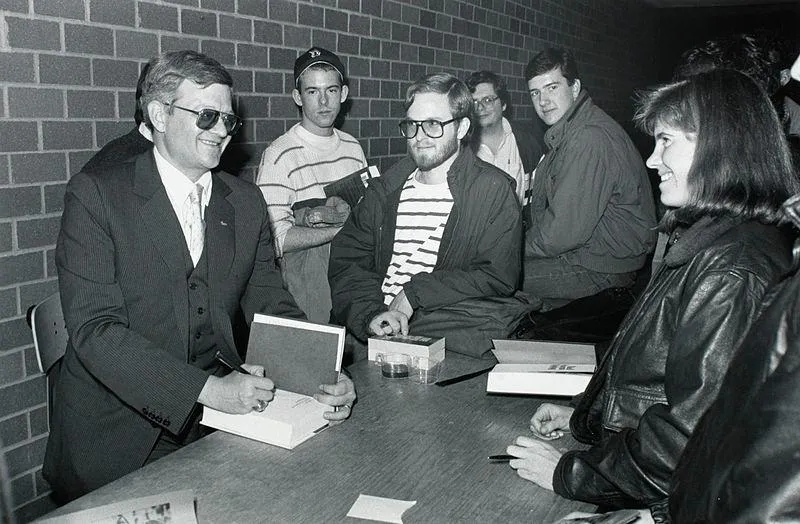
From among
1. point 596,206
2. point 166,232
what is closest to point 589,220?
point 596,206

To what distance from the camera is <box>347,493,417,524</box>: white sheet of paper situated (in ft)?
4.94

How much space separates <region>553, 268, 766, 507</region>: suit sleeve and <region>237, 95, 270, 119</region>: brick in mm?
2844

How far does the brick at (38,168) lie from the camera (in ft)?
9.09

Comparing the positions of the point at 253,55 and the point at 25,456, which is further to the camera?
the point at 253,55

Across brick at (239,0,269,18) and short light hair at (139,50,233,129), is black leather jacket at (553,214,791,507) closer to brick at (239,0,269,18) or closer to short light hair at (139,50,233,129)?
short light hair at (139,50,233,129)

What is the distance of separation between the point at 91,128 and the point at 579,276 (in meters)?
2.31

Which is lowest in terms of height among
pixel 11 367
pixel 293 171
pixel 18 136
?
pixel 11 367

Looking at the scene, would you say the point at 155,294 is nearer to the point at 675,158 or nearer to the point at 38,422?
the point at 38,422

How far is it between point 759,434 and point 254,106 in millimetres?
3419

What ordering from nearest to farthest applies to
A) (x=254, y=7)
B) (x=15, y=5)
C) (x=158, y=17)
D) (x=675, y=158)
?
(x=675, y=158) → (x=15, y=5) → (x=158, y=17) → (x=254, y=7)

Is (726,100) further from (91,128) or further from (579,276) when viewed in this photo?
(91,128)

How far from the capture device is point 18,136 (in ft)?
9.05

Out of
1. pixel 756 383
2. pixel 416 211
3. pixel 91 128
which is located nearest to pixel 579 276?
pixel 416 211

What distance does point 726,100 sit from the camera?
1668mm
